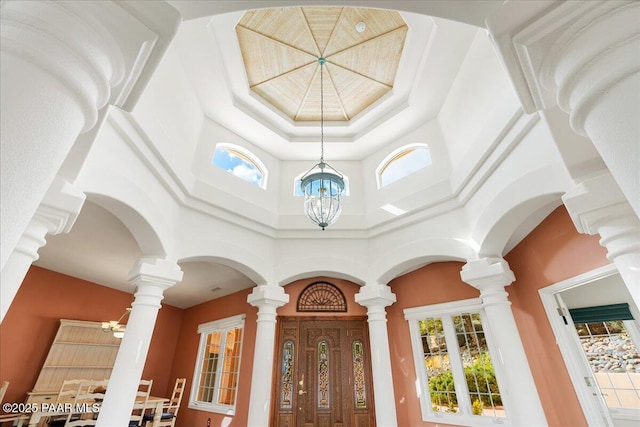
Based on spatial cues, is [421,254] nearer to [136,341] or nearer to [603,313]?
[603,313]

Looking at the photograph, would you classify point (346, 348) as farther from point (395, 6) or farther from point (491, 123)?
point (395, 6)

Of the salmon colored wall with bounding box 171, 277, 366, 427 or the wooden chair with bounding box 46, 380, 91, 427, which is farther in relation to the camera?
the salmon colored wall with bounding box 171, 277, 366, 427

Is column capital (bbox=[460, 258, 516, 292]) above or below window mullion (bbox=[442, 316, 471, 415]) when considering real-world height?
above

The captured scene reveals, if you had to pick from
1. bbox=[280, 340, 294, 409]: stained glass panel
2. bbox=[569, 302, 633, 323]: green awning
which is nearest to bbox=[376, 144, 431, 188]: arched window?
bbox=[569, 302, 633, 323]: green awning

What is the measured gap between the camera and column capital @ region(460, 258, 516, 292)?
3.39m

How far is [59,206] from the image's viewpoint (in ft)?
6.07

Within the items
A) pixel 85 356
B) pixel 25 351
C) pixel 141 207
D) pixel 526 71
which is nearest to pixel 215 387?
pixel 85 356

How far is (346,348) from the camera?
4.96 m

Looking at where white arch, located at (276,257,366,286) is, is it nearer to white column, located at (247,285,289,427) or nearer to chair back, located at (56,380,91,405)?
white column, located at (247,285,289,427)

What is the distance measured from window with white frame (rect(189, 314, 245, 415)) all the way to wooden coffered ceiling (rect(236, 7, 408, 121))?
4.04 metres

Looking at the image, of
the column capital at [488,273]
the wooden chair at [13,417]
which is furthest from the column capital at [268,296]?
the wooden chair at [13,417]

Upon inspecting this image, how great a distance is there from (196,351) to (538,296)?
613cm

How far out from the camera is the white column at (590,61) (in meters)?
0.99

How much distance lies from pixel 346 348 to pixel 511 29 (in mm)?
4750
